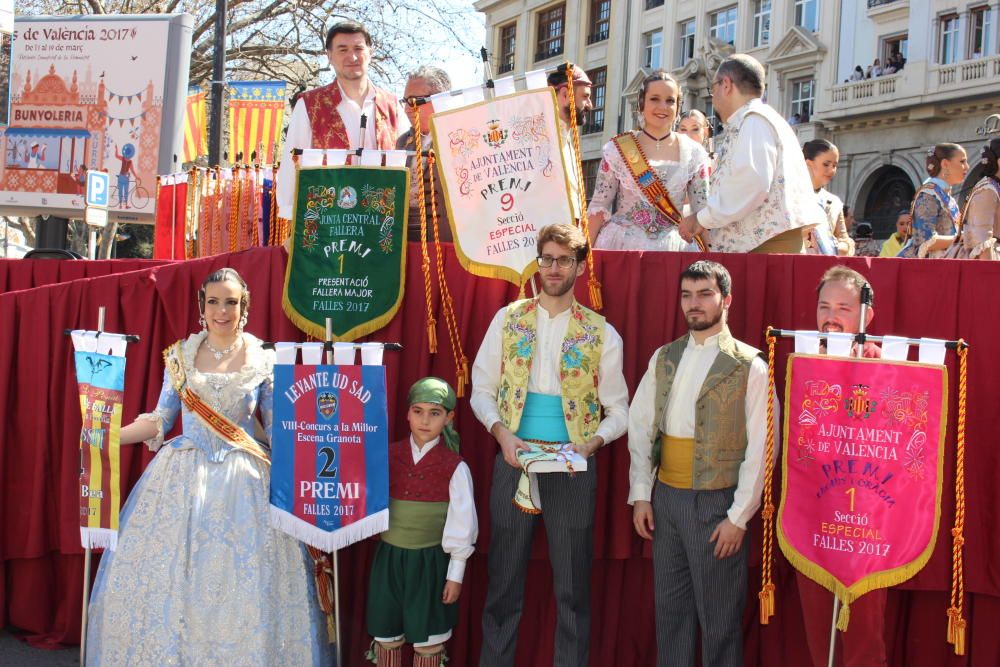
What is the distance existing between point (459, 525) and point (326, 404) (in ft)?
2.28

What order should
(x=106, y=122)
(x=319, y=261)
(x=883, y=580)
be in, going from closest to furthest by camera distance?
(x=883, y=580) → (x=319, y=261) → (x=106, y=122)

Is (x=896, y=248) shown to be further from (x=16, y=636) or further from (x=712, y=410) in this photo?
(x=16, y=636)

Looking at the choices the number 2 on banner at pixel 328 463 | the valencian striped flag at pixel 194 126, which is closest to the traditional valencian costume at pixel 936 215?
the number 2 on banner at pixel 328 463

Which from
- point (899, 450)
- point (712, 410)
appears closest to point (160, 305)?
point (712, 410)

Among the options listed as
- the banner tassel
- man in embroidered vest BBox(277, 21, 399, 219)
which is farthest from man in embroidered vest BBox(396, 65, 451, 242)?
the banner tassel

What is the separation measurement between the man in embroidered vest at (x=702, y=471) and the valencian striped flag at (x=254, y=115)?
8.57m

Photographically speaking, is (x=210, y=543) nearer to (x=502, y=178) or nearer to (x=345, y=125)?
(x=502, y=178)

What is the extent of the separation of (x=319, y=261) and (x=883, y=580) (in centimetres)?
259

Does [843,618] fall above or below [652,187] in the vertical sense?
below

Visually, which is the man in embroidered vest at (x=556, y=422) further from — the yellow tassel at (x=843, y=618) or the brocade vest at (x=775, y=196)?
the yellow tassel at (x=843, y=618)

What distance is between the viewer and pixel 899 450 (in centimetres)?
328

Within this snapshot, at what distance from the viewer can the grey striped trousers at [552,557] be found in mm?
3754

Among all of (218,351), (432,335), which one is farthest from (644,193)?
(218,351)

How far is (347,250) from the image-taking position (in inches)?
171
